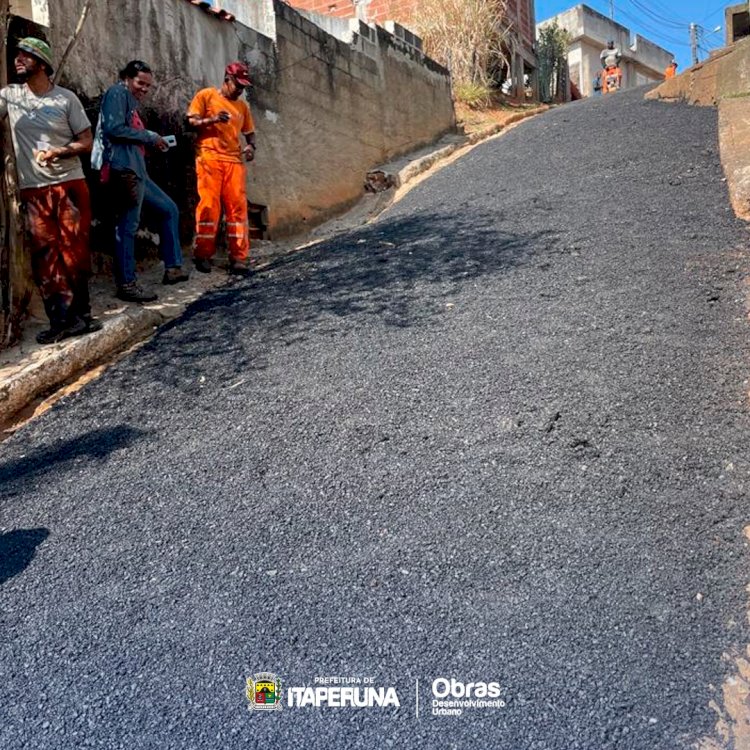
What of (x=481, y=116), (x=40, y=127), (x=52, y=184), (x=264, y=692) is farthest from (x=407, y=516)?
(x=481, y=116)

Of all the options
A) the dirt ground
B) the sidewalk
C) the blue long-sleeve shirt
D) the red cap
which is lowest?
the sidewalk

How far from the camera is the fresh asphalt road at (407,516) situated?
1.61 meters

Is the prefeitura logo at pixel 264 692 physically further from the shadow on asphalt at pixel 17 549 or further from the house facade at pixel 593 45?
the house facade at pixel 593 45

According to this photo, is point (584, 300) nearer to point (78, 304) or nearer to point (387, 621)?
point (387, 621)

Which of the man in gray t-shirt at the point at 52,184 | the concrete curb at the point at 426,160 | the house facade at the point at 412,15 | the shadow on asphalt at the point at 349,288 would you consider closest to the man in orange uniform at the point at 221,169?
the shadow on asphalt at the point at 349,288

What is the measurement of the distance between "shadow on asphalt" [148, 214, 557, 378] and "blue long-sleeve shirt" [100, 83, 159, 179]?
3.14ft

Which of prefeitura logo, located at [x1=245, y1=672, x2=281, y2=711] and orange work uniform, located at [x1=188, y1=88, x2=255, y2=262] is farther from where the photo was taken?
orange work uniform, located at [x1=188, y1=88, x2=255, y2=262]

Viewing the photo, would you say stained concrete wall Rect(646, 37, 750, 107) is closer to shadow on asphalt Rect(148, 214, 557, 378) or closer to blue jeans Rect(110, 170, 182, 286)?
shadow on asphalt Rect(148, 214, 557, 378)

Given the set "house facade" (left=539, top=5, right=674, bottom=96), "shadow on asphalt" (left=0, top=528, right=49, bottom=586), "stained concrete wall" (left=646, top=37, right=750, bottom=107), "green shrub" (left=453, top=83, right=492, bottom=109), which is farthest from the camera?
"house facade" (left=539, top=5, right=674, bottom=96)

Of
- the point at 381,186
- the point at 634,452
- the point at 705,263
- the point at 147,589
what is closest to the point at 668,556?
the point at 634,452

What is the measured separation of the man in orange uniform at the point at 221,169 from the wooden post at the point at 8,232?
4.59ft

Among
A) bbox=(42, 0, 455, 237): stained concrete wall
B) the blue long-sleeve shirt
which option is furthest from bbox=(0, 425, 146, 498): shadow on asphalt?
bbox=(42, 0, 455, 237): stained concrete wall

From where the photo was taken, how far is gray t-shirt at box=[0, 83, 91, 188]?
11.3 ft

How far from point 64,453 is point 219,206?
2.58 metres
